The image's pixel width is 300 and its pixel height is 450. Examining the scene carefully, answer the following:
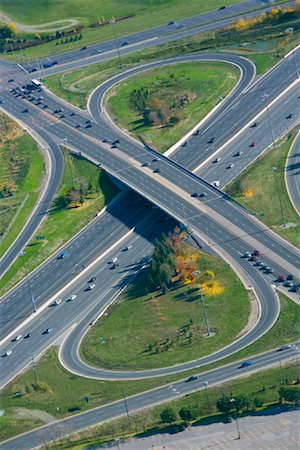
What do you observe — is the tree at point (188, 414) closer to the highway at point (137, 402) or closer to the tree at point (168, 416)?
the tree at point (168, 416)

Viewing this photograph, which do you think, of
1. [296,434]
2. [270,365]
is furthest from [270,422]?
[270,365]

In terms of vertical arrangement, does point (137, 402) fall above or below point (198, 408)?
above

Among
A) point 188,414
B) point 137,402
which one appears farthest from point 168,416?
point 137,402

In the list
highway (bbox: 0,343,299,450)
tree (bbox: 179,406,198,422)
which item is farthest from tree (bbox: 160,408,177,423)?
highway (bbox: 0,343,299,450)

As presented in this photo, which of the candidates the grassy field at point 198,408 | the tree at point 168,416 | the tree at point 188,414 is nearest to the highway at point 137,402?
the grassy field at point 198,408

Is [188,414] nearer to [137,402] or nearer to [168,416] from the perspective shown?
[168,416]

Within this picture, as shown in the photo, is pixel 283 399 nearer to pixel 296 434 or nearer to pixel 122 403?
pixel 296 434

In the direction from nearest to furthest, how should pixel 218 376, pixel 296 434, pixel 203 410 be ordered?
pixel 296 434, pixel 203 410, pixel 218 376
